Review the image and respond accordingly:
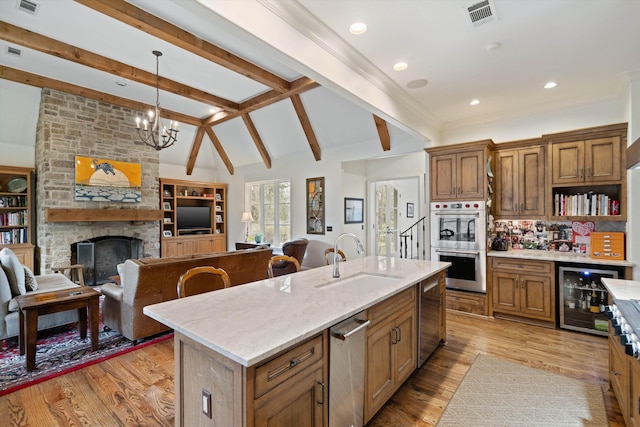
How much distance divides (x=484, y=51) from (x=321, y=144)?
412 centimetres

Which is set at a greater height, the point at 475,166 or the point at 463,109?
the point at 463,109

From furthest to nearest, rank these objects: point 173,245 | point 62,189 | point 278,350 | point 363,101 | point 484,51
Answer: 1. point 173,245
2. point 62,189
3. point 363,101
4. point 484,51
5. point 278,350

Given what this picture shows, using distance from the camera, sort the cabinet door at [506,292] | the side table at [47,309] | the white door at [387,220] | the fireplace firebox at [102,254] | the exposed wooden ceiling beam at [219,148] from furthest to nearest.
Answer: the exposed wooden ceiling beam at [219,148] → the white door at [387,220] → the fireplace firebox at [102,254] → the cabinet door at [506,292] → the side table at [47,309]

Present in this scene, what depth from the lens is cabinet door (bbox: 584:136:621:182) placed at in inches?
141

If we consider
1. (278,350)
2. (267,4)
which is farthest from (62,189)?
(278,350)

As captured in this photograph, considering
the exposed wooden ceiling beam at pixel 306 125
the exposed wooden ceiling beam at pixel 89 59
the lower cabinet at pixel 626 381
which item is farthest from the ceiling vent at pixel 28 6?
the lower cabinet at pixel 626 381

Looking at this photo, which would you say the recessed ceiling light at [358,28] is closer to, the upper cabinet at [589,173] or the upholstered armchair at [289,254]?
the upper cabinet at [589,173]

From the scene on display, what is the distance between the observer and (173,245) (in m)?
7.95

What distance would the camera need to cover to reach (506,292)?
13.3 ft

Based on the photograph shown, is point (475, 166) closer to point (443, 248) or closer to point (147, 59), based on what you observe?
point (443, 248)

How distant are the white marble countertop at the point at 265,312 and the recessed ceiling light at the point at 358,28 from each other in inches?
83.6

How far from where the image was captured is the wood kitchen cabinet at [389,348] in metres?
1.95

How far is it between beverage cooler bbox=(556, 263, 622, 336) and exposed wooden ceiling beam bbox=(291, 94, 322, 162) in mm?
4736

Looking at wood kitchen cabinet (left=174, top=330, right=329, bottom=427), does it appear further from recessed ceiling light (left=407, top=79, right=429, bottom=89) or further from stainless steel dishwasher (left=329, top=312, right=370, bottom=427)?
recessed ceiling light (left=407, top=79, right=429, bottom=89)
